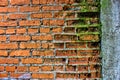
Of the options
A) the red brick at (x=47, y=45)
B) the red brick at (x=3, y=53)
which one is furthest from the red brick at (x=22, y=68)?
the red brick at (x=47, y=45)

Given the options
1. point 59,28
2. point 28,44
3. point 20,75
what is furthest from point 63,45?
point 20,75

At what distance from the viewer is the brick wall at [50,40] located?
328 centimetres

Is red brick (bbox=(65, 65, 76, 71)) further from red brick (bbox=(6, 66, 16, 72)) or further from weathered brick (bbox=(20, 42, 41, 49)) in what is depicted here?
red brick (bbox=(6, 66, 16, 72))

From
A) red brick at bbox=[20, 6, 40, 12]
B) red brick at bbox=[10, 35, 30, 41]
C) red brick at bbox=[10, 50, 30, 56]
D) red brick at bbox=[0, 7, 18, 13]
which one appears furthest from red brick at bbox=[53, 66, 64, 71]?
red brick at bbox=[0, 7, 18, 13]

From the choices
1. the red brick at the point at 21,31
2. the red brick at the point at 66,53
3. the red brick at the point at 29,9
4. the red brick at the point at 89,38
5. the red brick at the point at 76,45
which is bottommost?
the red brick at the point at 66,53

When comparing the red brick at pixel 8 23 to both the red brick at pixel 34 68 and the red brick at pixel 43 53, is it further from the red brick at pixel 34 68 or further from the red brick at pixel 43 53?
the red brick at pixel 34 68

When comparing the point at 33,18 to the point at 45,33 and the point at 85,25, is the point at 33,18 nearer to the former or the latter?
the point at 45,33

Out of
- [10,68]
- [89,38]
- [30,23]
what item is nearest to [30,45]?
[30,23]

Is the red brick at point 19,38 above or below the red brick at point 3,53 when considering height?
above

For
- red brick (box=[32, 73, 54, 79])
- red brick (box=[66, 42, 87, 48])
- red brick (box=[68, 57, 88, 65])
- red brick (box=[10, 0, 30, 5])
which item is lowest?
red brick (box=[32, 73, 54, 79])

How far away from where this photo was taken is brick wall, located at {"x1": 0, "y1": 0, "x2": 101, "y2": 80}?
3.28 metres

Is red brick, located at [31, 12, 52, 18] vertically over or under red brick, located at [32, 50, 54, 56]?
over

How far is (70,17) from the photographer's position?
330cm

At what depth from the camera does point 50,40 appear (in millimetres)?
3305
